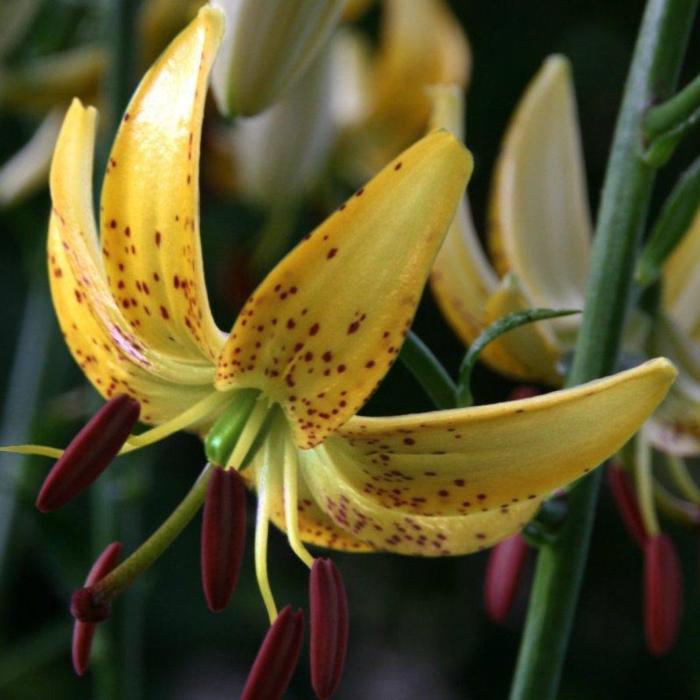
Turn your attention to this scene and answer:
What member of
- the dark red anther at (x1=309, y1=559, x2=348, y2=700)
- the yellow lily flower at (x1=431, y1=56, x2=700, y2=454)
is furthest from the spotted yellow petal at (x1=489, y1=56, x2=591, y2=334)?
the dark red anther at (x1=309, y1=559, x2=348, y2=700)

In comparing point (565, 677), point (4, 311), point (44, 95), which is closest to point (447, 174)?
point (44, 95)

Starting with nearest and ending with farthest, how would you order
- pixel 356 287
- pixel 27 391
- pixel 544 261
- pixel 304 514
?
pixel 356 287 < pixel 304 514 < pixel 544 261 < pixel 27 391

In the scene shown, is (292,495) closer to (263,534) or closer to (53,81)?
(263,534)

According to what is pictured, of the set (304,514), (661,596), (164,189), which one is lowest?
(661,596)

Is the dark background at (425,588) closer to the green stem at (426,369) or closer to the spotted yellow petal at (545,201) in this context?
the spotted yellow petal at (545,201)

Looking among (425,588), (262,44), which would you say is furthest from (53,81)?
(425,588)

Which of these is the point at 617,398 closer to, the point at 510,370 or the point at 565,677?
the point at 510,370

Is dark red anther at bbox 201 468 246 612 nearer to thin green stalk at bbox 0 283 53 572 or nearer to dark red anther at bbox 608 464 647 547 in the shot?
dark red anther at bbox 608 464 647 547
